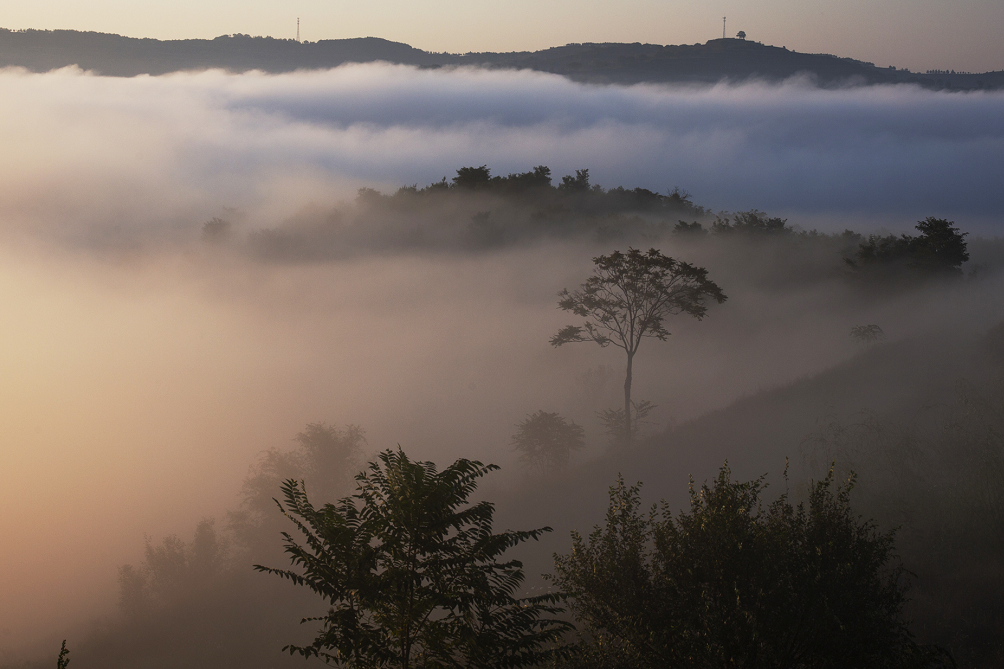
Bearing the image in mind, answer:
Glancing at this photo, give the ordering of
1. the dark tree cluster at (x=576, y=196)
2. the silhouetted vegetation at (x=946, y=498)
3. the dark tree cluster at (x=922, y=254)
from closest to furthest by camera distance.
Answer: the silhouetted vegetation at (x=946, y=498) < the dark tree cluster at (x=922, y=254) < the dark tree cluster at (x=576, y=196)

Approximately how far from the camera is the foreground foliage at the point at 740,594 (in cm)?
1067

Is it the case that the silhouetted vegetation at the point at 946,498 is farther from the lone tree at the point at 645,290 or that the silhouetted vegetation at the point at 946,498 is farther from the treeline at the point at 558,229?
the treeline at the point at 558,229

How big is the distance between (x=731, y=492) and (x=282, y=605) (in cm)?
3464

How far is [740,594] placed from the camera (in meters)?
11.1

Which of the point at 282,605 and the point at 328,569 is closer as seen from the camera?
the point at 328,569

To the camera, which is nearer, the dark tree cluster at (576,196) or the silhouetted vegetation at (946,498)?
the silhouetted vegetation at (946,498)

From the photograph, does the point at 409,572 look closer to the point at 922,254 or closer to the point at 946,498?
the point at 946,498

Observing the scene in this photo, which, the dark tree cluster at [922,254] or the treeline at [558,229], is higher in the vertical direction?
the treeline at [558,229]

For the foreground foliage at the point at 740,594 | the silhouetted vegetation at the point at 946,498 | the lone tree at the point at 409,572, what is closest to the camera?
the foreground foliage at the point at 740,594

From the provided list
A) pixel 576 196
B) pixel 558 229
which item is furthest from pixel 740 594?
pixel 576 196

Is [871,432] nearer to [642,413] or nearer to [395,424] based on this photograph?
[642,413]

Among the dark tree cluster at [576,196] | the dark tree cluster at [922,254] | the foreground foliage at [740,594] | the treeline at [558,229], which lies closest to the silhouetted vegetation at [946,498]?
the foreground foliage at [740,594]

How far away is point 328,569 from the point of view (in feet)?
36.0

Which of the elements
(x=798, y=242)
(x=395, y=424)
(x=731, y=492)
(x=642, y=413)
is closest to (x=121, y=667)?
(x=642, y=413)
